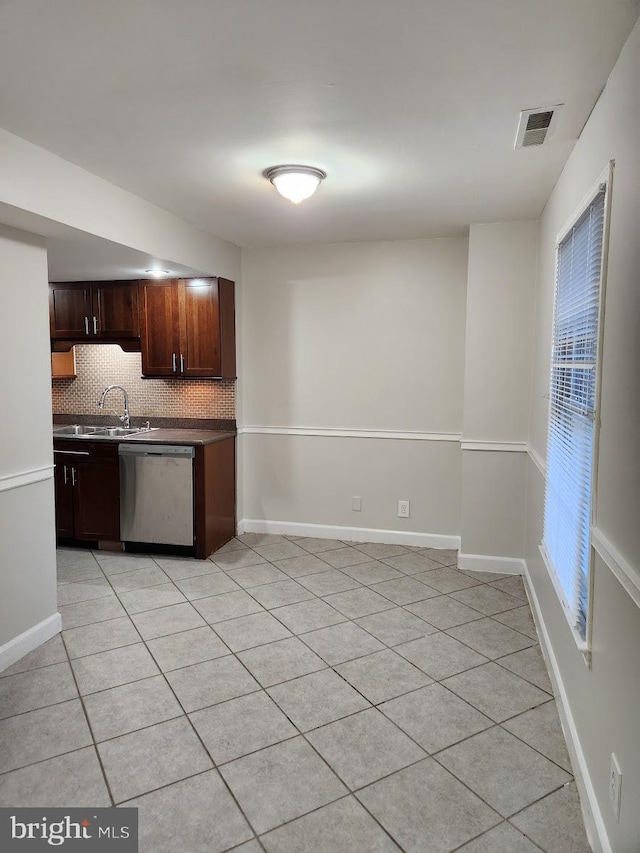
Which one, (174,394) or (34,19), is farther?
(174,394)

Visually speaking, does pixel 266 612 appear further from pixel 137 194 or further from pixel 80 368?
pixel 80 368

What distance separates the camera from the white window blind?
1.99 metres

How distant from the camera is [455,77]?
195 cm

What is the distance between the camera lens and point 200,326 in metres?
4.49

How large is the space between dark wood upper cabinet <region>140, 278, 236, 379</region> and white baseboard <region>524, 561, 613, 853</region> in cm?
291

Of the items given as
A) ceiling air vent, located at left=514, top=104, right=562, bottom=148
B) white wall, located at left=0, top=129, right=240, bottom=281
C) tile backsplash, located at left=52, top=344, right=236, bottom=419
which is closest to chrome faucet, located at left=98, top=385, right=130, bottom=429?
tile backsplash, located at left=52, top=344, right=236, bottom=419

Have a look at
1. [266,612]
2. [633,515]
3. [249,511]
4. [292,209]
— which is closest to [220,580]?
[266,612]

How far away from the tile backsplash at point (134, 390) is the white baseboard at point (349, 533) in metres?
0.98

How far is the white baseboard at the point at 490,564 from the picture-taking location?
4.06 meters

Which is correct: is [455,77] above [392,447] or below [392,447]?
above

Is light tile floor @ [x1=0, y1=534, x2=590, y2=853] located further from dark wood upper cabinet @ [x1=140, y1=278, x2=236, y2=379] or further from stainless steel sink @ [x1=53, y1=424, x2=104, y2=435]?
dark wood upper cabinet @ [x1=140, y1=278, x2=236, y2=379]

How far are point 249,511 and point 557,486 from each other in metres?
2.96

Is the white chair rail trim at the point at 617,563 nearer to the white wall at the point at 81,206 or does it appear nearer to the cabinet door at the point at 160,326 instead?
→ the white wall at the point at 81,206

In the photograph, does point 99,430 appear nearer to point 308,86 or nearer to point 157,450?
point 157,450
